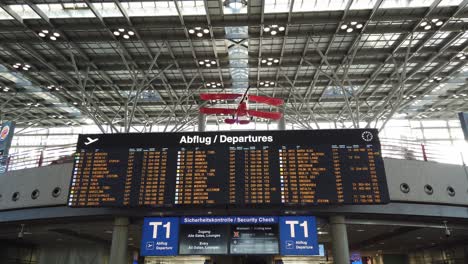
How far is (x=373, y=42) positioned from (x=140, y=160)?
17.6m

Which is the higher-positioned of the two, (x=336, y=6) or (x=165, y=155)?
(x=336, y=6)

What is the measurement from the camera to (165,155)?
12773mm

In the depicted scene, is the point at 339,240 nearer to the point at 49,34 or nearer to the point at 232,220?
the point at 232,220

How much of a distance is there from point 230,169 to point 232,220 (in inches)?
71.4

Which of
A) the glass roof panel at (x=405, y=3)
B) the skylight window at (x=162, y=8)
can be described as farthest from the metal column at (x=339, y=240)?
the skylight window at (x=162, y=8)

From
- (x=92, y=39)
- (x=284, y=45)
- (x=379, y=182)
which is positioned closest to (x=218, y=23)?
(x=284, y=45)

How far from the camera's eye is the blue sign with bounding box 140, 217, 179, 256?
12312 millimetres

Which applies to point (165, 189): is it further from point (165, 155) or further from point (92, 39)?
point (92, 39)

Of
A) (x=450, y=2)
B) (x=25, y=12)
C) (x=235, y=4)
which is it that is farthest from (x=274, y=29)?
(x=25, y=12)

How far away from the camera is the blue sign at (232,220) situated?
1270cm

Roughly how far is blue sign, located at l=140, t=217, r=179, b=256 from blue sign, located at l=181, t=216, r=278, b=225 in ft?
1.51

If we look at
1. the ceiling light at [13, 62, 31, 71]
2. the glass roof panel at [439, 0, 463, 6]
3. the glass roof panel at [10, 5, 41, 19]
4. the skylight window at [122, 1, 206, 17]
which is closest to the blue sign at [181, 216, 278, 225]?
the skylight window at [122, 1, 206, 17]

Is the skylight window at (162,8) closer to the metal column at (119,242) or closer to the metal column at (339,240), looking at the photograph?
the metal column at (119,242)

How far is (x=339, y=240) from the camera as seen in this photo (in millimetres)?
13023
